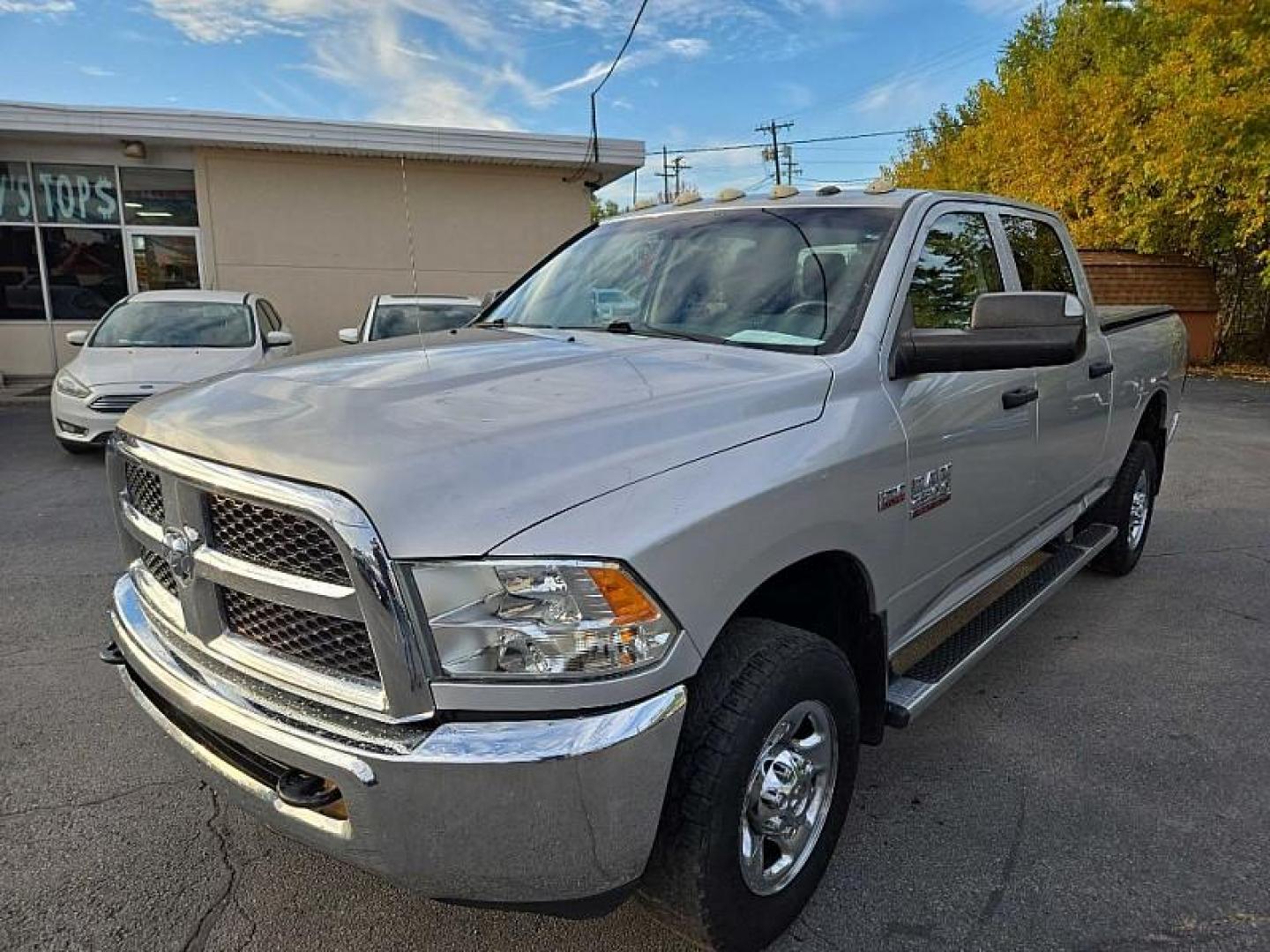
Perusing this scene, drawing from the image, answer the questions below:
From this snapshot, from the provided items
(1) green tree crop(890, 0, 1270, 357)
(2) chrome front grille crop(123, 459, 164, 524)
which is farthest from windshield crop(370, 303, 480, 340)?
(1) green tree crop(890, 0, 1270, 357)

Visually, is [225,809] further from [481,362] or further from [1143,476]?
[1143,476]

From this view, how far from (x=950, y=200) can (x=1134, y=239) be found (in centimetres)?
1636

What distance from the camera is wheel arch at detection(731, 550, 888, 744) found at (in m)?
2.46

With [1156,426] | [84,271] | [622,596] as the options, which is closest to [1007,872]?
[622,596]

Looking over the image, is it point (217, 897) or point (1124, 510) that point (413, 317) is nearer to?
point (1124, 510)

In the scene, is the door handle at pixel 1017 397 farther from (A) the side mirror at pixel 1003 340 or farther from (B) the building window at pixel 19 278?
(B) the building window at pixel 19 278

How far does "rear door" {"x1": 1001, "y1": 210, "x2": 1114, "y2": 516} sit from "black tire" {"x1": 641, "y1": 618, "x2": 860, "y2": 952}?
192 centimetres

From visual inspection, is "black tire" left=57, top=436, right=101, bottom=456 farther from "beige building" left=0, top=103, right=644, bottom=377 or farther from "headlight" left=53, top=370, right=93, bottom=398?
"beige building" left=0, top=103, right=644, bottom=377

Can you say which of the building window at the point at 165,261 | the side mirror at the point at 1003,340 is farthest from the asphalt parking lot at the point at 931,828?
the building window at the point at 165,261

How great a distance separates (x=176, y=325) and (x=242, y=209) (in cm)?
623

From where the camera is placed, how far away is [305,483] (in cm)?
177

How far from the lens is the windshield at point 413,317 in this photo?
1016 centimetres

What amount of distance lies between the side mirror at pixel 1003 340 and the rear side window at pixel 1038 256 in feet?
3.93

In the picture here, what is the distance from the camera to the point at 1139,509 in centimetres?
527
